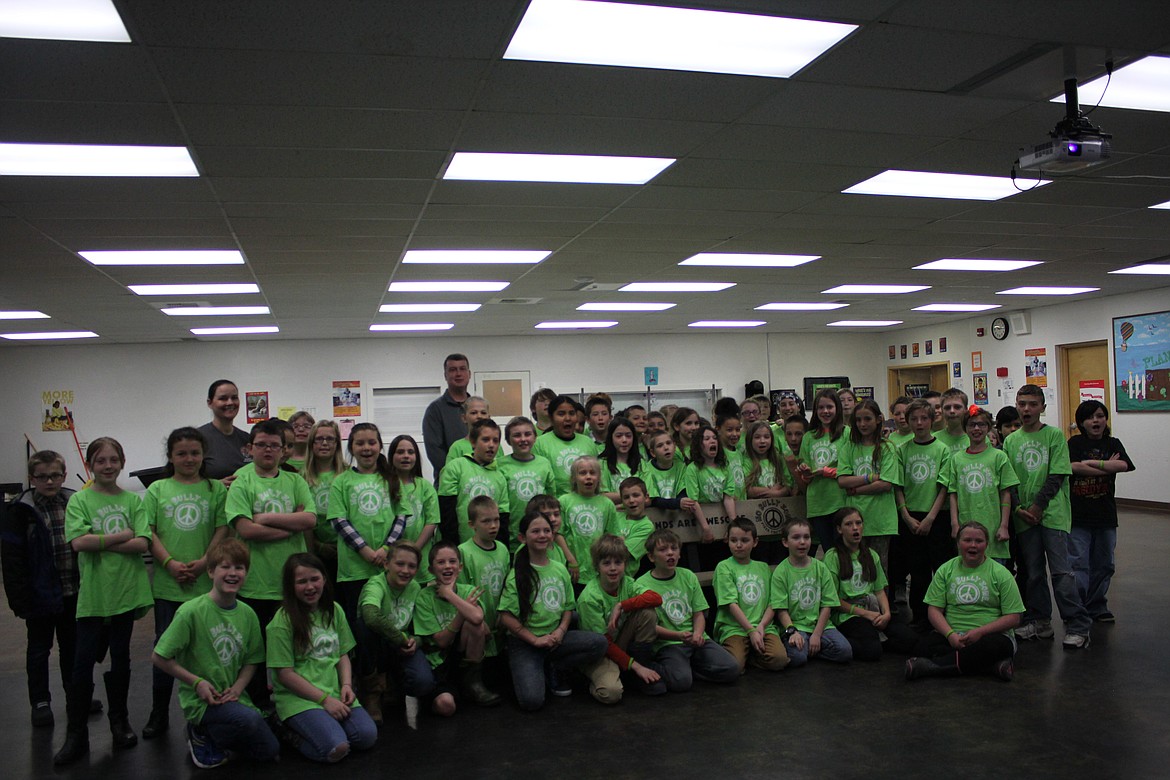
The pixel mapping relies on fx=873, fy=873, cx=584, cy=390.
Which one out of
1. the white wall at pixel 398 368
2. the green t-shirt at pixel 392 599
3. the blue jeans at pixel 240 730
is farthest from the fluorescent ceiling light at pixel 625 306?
the blue jeans at pixel 240 730

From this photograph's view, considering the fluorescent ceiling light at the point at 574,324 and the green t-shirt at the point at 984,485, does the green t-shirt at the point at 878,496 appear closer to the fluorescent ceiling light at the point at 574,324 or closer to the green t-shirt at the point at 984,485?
the green t-shirt at the point at 984,485

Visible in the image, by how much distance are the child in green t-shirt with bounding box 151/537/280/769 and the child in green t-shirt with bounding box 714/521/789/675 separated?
2.40 metres

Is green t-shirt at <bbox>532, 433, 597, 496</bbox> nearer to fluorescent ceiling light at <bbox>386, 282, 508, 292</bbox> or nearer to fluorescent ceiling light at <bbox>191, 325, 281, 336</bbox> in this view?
fluorescent ceiling light at <bbox>386, 282, 508, 292</bbox>

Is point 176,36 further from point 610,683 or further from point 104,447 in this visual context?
point 610,683

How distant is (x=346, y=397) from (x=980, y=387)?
9475mm

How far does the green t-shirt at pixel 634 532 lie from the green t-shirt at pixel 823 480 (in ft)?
4.02

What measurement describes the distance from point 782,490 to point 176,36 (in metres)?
4.23

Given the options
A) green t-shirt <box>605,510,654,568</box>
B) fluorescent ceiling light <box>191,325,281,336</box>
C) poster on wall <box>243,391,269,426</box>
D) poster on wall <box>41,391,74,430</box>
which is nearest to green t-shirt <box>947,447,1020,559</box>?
green t-shirt <box>605,510,654,568</box>

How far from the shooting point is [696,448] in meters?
5.41

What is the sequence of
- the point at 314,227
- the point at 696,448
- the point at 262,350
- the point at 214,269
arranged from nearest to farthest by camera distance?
the point at 696,448, the point at 314,227, the point at 214,269, the point at 262,350

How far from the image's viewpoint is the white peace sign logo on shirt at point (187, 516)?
159 inches

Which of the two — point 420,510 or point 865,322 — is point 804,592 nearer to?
point 420,510

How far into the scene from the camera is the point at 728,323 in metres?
13.2

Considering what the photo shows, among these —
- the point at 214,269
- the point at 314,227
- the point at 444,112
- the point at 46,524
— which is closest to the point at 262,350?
the point at 214,269
